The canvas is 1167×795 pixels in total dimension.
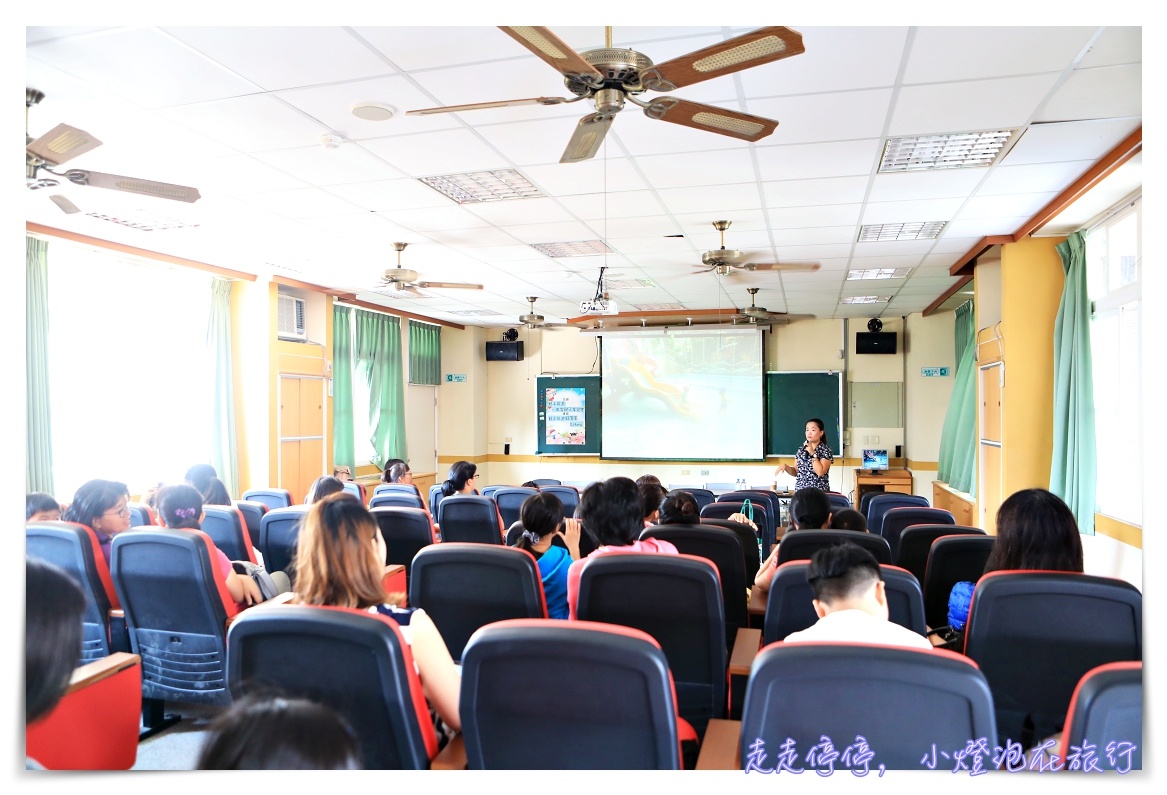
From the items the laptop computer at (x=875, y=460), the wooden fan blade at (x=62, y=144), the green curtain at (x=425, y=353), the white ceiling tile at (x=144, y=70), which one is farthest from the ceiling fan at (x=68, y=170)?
the laptop computer at (x=875, y=460)

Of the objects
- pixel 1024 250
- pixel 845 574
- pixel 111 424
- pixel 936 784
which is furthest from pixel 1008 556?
pixel 111 424

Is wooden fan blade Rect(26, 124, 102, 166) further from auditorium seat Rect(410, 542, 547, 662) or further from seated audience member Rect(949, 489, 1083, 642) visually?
seated audience member Rect(949, 489, 1083, 642)

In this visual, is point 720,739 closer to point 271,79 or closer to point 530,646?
point 530,646

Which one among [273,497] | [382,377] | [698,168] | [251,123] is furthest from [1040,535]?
[382,377]

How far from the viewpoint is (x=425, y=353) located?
11953 mm

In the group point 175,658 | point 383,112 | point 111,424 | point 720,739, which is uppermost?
point 383,112

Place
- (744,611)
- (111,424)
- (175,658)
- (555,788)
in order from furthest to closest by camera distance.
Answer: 1. (111,424)
2. (744,611)
3. (175,658)
4. (555,788)

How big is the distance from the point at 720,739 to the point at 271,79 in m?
3.08

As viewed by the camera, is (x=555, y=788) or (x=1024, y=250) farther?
(x=1024, y=250)

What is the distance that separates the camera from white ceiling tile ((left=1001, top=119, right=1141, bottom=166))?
11.9 ft

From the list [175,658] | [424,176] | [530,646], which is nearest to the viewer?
[530,646]

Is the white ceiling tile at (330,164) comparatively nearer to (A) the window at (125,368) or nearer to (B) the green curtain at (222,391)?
(A) the window at (125,368)

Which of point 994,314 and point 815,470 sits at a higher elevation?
point 994,314

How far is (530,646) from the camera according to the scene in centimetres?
153
